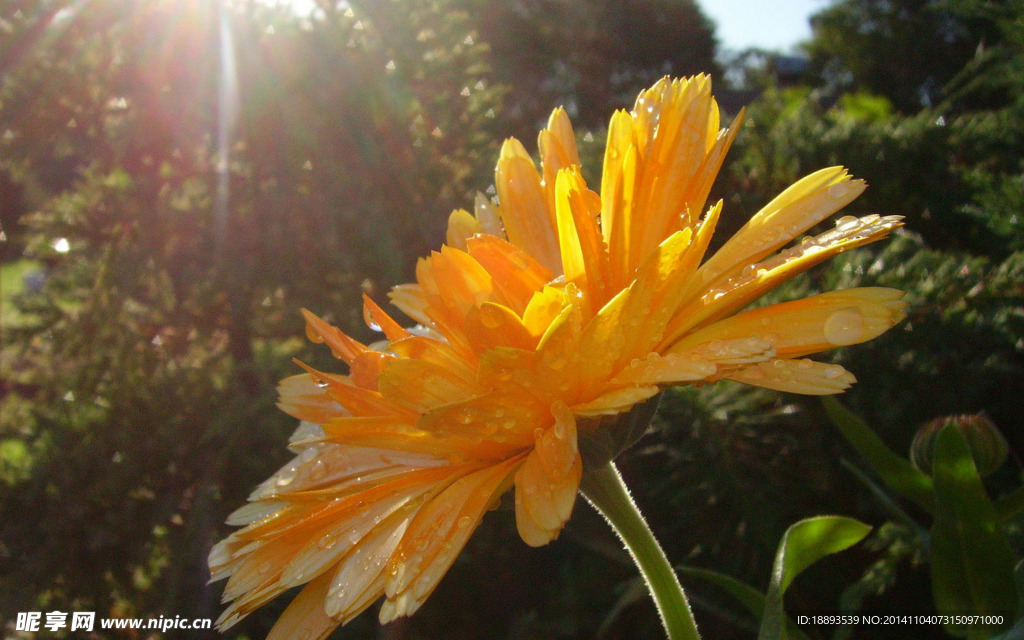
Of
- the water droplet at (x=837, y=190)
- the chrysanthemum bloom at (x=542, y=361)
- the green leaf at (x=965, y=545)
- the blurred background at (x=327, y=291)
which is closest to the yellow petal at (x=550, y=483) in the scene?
the chrysanthemum bloom at (x=542, y=361)

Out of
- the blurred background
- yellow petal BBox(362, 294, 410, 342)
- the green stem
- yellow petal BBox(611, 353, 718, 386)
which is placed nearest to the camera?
yellow petal BBox(611, 353, 718, 386)

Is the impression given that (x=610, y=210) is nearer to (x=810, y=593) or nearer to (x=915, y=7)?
(x=810, y=593)

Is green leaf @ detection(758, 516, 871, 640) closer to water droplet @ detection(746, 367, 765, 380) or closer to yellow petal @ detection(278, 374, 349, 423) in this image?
water droplet @ detection(746, 367, 765, 380)

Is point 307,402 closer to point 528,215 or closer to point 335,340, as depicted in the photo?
point 335,340

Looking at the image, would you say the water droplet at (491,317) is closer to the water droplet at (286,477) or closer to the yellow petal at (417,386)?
the yellow petal at (417,386)

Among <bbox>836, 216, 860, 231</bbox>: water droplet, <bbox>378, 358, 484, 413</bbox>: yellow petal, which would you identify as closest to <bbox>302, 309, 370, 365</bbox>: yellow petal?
<bbox>378, 358, 484, 413</bbox>: yellow petal

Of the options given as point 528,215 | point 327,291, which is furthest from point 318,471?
point 327,291

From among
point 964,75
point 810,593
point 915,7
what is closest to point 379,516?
point 810,593
